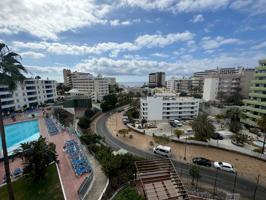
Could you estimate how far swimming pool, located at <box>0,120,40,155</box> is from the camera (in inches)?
1198

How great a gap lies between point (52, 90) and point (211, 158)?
228 feet

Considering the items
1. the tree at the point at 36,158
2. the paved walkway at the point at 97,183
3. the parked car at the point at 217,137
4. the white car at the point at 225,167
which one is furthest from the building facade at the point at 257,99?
the tree at the point at 36,158

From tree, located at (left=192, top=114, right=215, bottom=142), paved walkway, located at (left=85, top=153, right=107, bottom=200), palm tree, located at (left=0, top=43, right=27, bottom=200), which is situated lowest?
paved walkway, located at (left=85, top=153, right=107, bottom=200)

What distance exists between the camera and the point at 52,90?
223ft

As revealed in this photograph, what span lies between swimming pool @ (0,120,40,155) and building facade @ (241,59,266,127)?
52.1m

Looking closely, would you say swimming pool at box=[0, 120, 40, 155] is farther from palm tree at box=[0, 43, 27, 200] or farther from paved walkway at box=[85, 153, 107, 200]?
palm tree at box=[0, 43, 27, 200]

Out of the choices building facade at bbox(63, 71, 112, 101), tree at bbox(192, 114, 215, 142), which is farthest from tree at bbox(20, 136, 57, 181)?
building facade at bbox(63, 71, 112, 101)

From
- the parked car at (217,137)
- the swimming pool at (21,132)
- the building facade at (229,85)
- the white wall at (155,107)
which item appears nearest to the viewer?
the swimming pool at (21,132)

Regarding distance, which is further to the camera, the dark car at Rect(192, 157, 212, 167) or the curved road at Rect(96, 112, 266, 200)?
the dark car at Rect(192, 157, 212, 167)

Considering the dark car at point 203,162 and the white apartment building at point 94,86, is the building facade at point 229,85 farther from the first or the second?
the white apartment building at point 94,86

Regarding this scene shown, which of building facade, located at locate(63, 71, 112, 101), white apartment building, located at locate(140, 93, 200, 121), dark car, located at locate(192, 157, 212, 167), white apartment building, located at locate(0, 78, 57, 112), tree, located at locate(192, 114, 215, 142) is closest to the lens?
dark car, located at locate(192, 157, 212, 167)

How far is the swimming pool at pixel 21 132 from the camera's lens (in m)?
30.4

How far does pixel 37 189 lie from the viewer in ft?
47.8

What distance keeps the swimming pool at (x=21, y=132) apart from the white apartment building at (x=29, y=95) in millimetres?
14697
